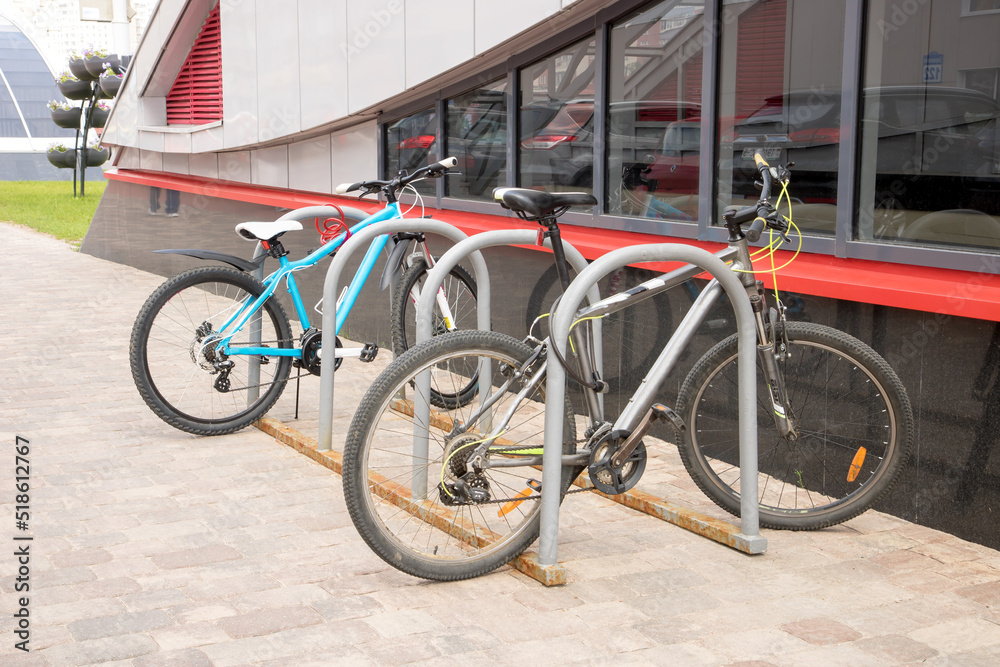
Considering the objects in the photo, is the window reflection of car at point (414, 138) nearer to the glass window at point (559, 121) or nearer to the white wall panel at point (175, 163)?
the glass window at point (559, 121)

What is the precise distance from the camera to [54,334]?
28.5 feet

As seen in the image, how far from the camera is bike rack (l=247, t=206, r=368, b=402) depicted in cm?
562

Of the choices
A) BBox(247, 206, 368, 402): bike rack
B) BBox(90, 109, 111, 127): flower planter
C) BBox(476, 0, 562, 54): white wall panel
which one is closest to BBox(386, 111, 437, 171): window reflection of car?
BBox(476, 0, 562, 54): white wall panel

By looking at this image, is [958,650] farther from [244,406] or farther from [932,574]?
[244,406]

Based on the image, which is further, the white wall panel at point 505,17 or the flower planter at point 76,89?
the flower planter at point 76,89

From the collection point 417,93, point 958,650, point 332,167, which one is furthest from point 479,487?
point 332,167

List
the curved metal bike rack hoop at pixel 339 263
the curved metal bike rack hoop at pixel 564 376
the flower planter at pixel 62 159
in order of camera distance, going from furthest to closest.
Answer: the flower planter at pixel 62 159
the curved metal bike rack hoop at pixel 339 263
the curved metal bike rack hoop at pixel 564 376

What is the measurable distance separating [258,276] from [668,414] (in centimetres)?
264

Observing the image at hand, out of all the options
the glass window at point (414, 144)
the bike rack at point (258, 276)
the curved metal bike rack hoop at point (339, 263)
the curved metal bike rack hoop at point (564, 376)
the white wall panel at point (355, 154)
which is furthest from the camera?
the white wall panel at point (355, 154)

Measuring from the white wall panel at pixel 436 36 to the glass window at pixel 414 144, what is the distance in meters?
0.36

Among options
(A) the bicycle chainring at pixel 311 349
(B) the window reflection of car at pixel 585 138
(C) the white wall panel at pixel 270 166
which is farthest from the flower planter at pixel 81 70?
(A) the bicycle chainring at pixel 311 349

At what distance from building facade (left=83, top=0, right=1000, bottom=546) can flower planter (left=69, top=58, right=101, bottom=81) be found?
2282cm

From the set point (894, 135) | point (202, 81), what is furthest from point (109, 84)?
point (894, 135)

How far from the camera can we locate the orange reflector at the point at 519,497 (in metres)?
3.78
